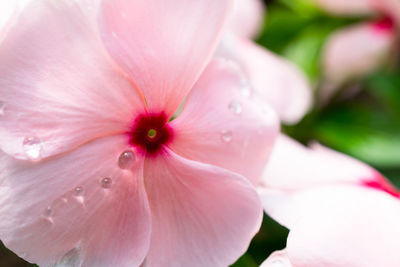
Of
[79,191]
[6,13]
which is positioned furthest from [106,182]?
[6,13]

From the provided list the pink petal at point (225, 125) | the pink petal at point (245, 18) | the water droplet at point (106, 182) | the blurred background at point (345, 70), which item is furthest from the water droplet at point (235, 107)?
the blurred background at point (345, 70)

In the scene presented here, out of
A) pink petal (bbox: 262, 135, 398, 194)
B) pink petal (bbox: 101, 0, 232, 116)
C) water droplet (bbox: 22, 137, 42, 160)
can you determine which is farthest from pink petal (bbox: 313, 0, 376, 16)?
water droplet (bbox: 22, 137, 42, 160)

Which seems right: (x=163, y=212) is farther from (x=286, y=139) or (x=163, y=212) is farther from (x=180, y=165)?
(x=286, y=139)

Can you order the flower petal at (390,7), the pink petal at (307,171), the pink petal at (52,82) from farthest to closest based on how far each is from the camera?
the flower petal at (390,7)
the pink petal at (307,171)
the pink petal at (52,82)

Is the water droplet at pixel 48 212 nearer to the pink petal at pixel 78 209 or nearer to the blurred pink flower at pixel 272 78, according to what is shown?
the pink petal at pixel 78 209

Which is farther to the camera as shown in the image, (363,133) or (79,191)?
(363,133)

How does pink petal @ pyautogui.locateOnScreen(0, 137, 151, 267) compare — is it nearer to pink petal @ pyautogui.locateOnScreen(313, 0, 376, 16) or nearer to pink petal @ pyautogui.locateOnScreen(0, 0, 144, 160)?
pink petal @ pyautogui.locateOnScreen(0, 0, 144, 160)

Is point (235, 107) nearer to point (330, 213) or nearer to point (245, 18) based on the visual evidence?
point (330, 213)
